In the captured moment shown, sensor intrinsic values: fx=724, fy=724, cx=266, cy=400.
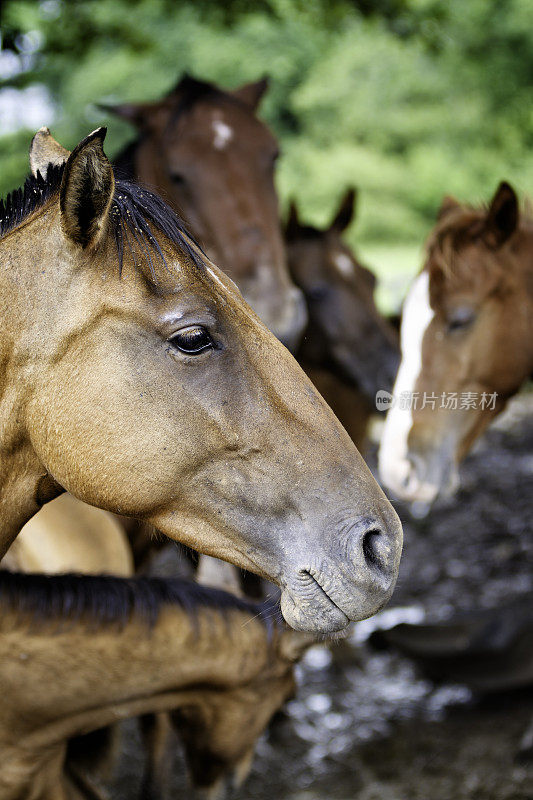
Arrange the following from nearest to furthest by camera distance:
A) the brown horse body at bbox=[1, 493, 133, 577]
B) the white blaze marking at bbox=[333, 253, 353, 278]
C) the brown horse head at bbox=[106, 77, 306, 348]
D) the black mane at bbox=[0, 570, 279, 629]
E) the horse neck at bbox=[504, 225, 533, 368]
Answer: the black mane at bbox=[0, 570, 279, 629]
the brown horse body at bbox=[1, 493, 133, 577]
the horse neck at bbox=[504, 225, 533, 368]
the brown horse head at bbox=[106, 77, 306, 348]
the white blaze marking at bbox=[333, 253, 353, 278]

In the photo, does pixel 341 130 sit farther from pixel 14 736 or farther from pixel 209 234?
pixel 14 736

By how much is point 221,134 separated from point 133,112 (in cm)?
63

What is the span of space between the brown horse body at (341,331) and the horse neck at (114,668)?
2.84 metres

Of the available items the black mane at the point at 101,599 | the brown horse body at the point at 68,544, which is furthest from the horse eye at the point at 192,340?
the brown horse body at the point at 68,544

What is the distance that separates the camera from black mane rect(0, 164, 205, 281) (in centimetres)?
151

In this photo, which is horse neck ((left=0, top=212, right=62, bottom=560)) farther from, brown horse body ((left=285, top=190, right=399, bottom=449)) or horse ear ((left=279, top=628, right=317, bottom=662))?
brown horse body ((left=285, top=190, right=399, bottom=449))

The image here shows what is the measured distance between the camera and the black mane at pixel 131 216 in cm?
151

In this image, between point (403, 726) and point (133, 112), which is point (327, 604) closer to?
point (403, 726)

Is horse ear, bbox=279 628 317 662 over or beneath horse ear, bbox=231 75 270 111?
beneath

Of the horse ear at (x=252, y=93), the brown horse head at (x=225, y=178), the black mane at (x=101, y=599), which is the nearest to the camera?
the black mane at (x=101, y=599)

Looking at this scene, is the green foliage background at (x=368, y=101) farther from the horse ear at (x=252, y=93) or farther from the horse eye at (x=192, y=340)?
the horse eye at (x=192, y=340)

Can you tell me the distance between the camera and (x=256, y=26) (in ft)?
60.7

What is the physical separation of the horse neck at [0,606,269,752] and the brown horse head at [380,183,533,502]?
1.82 m

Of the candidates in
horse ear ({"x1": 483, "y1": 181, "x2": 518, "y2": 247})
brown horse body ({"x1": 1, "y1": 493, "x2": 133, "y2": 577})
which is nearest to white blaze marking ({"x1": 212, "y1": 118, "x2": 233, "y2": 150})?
horse ear ({"x1": 483, "y1": 181, "x2": 518, "y2": 247})
